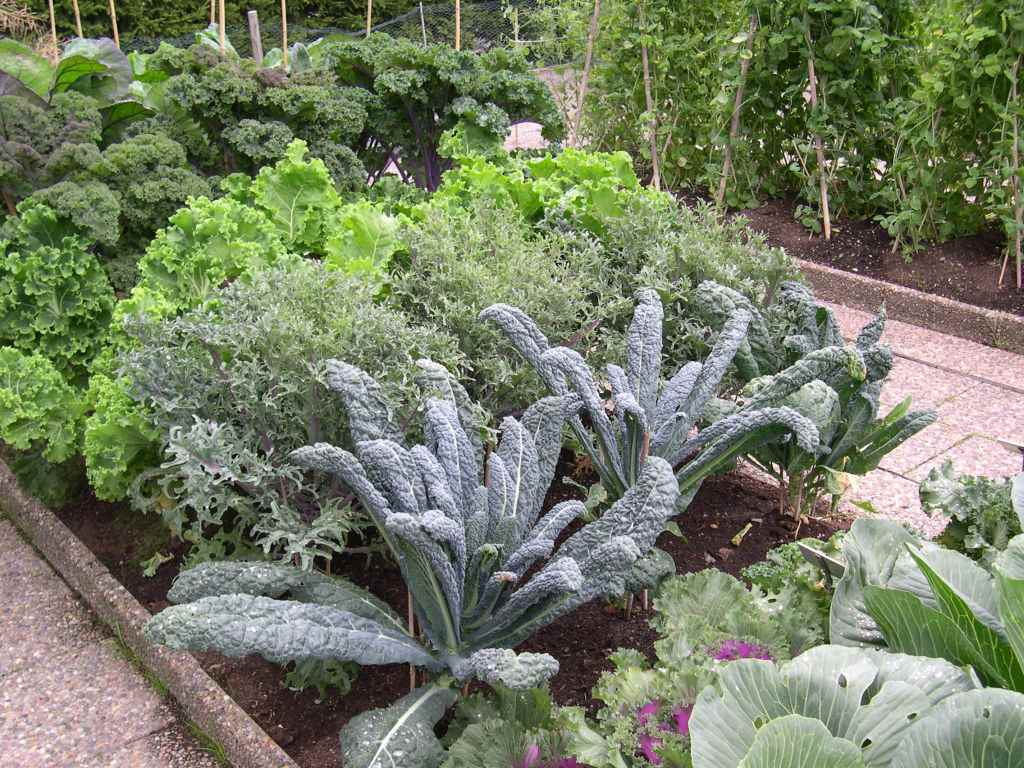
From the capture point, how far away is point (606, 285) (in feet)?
12.4

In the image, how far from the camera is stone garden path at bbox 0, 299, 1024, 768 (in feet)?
8.76

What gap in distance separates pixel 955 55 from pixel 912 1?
2.59ft

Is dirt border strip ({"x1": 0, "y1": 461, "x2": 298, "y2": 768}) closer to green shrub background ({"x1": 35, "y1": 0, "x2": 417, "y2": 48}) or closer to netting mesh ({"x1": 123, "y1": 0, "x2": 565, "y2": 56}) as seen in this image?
green shrub background ({"x1": 35, "y1": 0, "x2": 417, "y2": 48})

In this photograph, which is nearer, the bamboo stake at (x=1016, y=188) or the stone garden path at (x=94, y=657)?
the stone garden path at (x=94, y=657)

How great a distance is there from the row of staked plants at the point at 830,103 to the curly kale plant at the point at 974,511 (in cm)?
317

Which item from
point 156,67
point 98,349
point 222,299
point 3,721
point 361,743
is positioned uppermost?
point 156,67

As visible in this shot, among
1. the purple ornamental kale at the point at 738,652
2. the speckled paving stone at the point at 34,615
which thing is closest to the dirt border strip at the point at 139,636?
the speckled paving stone at the point at 34,615

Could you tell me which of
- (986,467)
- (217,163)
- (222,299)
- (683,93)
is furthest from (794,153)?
(222,299)

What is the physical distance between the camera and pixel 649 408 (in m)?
2.96

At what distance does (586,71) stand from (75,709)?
573 cm

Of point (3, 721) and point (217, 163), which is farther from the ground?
point (217, 163)

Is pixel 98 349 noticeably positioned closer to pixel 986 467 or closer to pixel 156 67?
pixel 156 67

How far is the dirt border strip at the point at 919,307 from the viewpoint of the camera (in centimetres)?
528

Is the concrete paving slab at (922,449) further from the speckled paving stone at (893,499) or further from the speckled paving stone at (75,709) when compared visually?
the speckled paving stone at (75,709)
